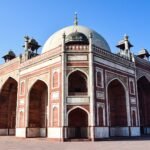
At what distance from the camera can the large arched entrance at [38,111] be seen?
21656 mm

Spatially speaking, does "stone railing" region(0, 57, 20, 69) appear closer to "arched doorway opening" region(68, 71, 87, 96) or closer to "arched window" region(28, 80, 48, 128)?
"arched window" region(28, 80, 48, 128)

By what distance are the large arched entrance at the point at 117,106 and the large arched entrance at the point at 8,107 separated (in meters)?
12.0

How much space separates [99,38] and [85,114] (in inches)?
482

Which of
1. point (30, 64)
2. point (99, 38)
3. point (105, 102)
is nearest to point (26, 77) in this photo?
point (30, 64)

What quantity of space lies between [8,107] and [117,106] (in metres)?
13.8

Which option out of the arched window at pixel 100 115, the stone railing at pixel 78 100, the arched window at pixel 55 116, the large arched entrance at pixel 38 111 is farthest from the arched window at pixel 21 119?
the arched window at pixel 100 115

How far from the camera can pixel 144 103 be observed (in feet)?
92.1

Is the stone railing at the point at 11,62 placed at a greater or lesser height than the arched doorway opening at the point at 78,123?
greater

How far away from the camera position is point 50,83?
778 inches

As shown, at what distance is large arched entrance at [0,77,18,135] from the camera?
27141 mm

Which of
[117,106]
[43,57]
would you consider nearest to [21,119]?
[43,57]

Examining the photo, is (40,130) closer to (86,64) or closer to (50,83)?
(50,83)

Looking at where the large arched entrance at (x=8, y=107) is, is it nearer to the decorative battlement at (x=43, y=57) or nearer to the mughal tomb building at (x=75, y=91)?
the mughal tomb building at (x=75, y=91)

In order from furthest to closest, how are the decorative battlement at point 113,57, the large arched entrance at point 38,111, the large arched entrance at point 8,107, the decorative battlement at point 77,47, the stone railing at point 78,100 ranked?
the large arched entrance at point 8,107, the large arched entrance at point 38,111, the decorative battlement at point 113,57, the decorative battlement at point 77,47, the stone railing at point 78,100
